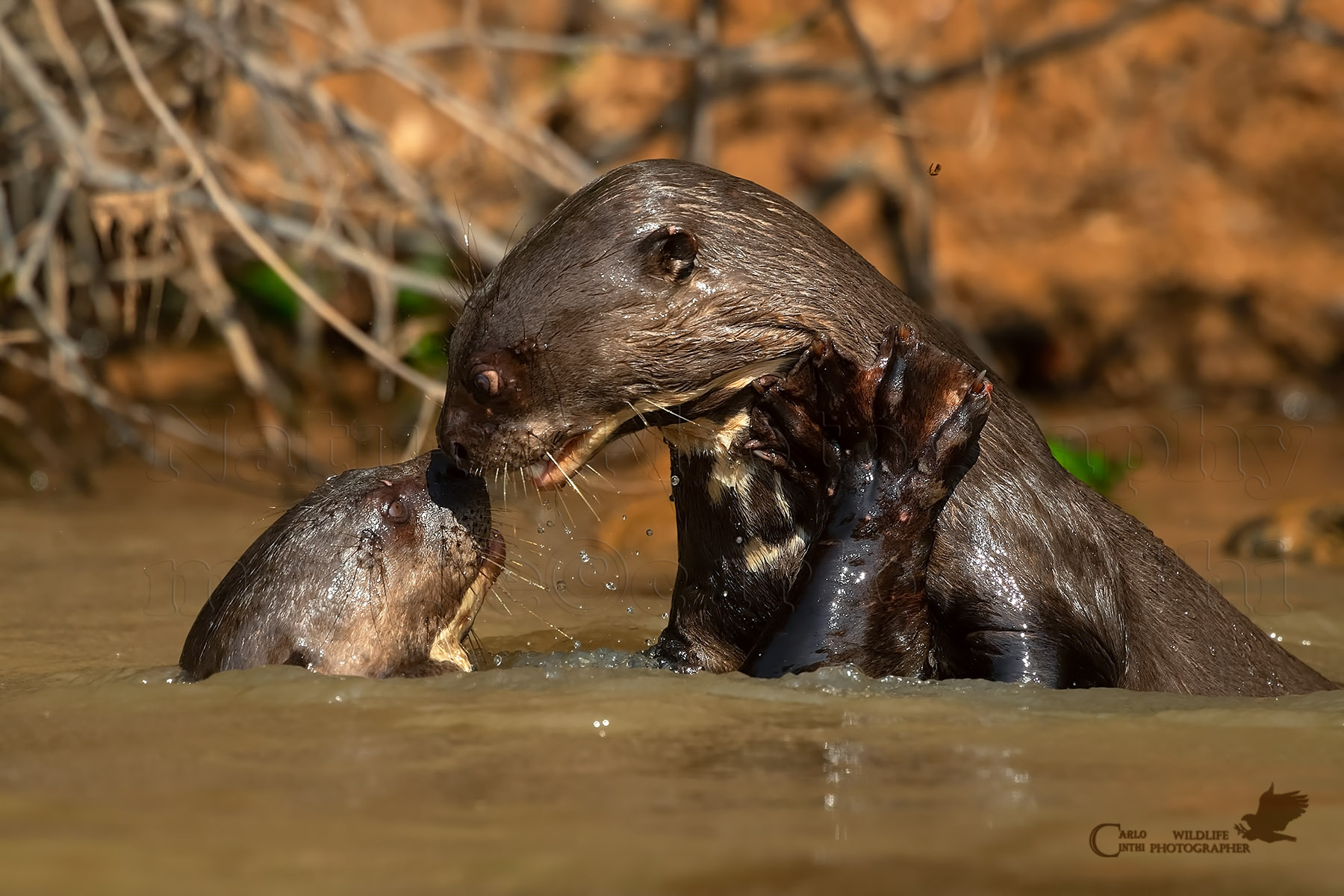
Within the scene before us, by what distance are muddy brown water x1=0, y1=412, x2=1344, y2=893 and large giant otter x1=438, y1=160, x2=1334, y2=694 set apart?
0.46 ft

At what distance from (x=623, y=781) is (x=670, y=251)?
867 millimetres

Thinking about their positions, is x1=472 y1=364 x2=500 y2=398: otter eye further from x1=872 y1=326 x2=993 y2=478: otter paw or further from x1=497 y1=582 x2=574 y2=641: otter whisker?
x1=497 y1=582 x2=574 y2=641: otter whisker

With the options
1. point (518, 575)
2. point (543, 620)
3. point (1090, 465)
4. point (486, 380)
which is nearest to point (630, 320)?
point (486, 380)

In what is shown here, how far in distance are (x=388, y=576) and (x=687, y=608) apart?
1.76 ft

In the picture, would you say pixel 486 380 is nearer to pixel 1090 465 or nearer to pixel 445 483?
pixel 445 483

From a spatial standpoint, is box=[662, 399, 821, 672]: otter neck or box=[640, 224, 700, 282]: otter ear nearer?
box=[640, 224, 700, 282]: otter ear

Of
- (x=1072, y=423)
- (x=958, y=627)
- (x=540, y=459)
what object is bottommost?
(x=958, y=627)

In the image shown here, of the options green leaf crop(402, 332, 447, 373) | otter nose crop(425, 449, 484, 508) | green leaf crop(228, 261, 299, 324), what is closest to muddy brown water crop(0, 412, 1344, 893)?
otter nose crop(425, 449, 484, 508)

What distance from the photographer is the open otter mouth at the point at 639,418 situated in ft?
8.62

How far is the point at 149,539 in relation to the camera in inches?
185

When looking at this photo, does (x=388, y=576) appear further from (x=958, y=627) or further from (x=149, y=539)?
(x=149, y=539)

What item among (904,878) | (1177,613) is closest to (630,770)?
(904,878)

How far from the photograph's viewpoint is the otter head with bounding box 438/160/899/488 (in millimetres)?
2590

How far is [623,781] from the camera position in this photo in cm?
208
